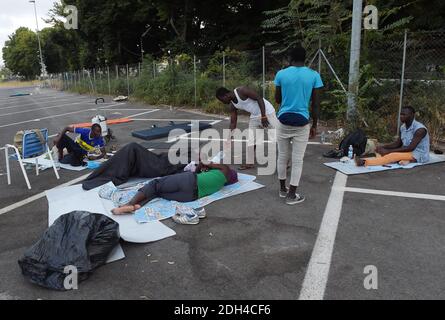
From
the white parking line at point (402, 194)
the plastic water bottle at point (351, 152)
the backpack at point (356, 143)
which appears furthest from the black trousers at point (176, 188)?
the backpack at point (356, 143)

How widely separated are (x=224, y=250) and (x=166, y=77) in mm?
14595

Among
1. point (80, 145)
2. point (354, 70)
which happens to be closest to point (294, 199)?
point (80, 145)

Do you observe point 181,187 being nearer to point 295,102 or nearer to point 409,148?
point 295,102

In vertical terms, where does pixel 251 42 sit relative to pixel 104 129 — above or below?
above

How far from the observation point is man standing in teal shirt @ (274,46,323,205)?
4.53 metres

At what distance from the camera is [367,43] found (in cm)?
910

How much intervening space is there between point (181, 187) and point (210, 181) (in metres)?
0.43

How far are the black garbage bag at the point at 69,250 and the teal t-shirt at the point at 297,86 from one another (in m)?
2.59

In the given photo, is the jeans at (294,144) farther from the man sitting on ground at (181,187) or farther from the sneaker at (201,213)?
the sneaker at (201,213)
